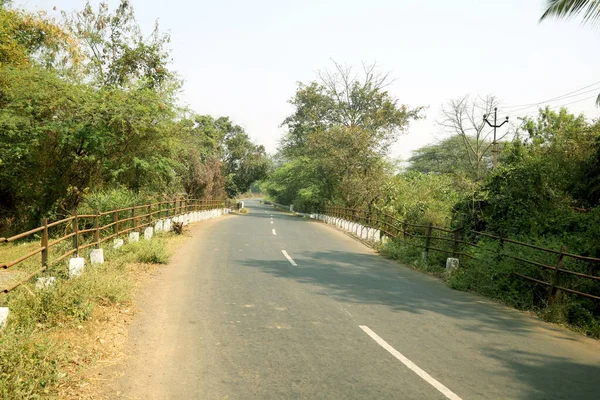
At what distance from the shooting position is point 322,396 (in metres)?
4.38

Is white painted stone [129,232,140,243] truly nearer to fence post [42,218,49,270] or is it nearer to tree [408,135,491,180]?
fence post [42,218,49,270]

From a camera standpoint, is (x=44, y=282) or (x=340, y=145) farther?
(x=340, y=145)

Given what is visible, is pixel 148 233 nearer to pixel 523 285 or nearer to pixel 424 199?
pixel 523 285

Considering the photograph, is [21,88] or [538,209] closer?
[538,209]

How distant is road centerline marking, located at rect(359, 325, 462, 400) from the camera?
4566 millimetres

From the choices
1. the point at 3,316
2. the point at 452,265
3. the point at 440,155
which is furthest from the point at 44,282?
the point at 440,155

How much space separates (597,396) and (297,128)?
169ft

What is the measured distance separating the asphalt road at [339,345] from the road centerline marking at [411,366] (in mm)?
12

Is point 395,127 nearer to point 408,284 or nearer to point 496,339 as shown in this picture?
point 408,284

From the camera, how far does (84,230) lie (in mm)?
9539

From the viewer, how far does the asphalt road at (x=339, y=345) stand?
15.3 feet

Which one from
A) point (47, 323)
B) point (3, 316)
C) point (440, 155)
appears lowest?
point (47, 323)

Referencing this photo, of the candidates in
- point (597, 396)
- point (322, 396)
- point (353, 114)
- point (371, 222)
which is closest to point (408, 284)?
point (597, 396)

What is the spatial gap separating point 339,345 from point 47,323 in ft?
13.1
